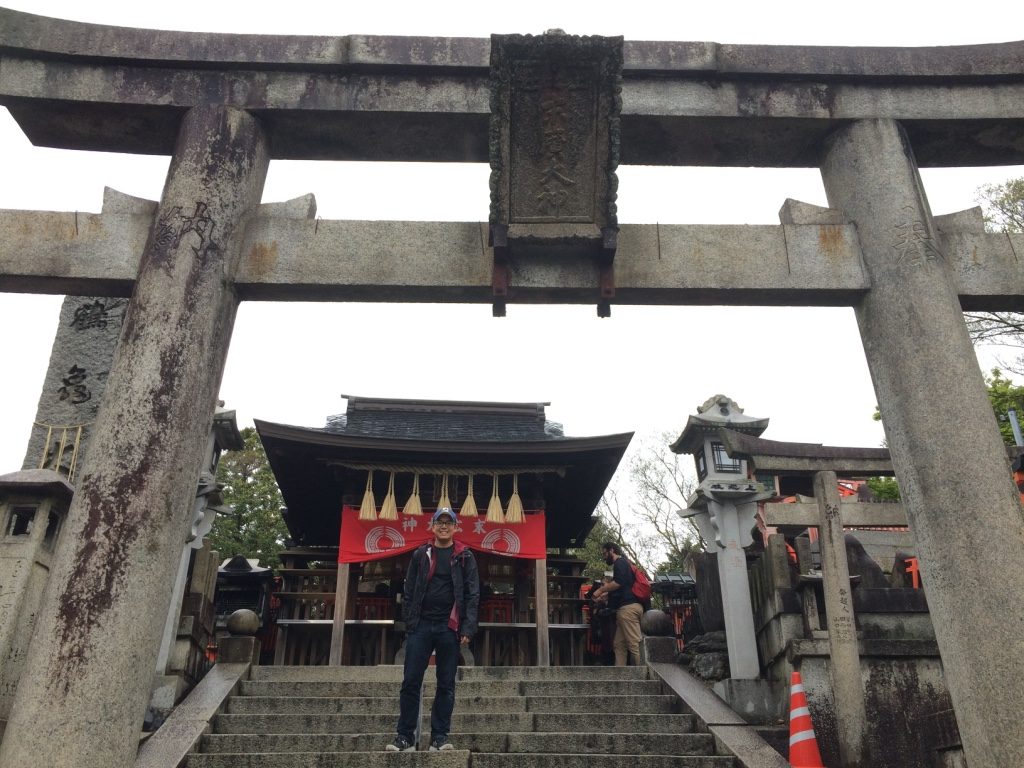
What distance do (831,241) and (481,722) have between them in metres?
5.23

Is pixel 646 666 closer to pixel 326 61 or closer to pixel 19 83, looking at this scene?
pixel 326 61

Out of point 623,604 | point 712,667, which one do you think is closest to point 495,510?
point 623,604

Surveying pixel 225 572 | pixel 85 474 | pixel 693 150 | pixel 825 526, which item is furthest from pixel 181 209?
pixel 225 572

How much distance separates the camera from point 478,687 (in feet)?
28.0

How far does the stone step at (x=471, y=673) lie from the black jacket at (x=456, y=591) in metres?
3.37

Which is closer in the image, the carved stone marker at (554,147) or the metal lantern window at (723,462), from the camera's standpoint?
the carved stone marker at (554,147)

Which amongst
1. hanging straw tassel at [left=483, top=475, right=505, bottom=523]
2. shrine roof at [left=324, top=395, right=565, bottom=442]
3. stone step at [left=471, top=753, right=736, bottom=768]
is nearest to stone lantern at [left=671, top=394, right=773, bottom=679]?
stone step at [left=471, top=753, right=736, bottom=768]

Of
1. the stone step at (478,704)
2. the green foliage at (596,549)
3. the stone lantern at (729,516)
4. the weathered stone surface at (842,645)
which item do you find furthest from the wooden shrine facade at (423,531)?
the green foliage at (596,549)

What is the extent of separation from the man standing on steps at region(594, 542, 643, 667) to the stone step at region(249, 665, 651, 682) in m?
1.42

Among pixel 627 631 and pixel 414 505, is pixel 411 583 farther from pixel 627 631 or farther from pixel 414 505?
pixel 414 505

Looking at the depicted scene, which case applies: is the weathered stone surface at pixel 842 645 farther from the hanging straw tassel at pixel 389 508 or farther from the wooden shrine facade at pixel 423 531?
the hanging straw tassel at pixel 389 508

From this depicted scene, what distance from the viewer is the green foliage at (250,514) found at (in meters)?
22.9

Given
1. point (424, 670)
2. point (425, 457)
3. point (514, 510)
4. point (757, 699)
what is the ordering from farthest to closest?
point (425, 457), point (514, 510), point (757, 699), point (424, 670)

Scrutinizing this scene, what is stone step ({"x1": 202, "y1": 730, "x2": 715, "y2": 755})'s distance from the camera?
22.7ft
